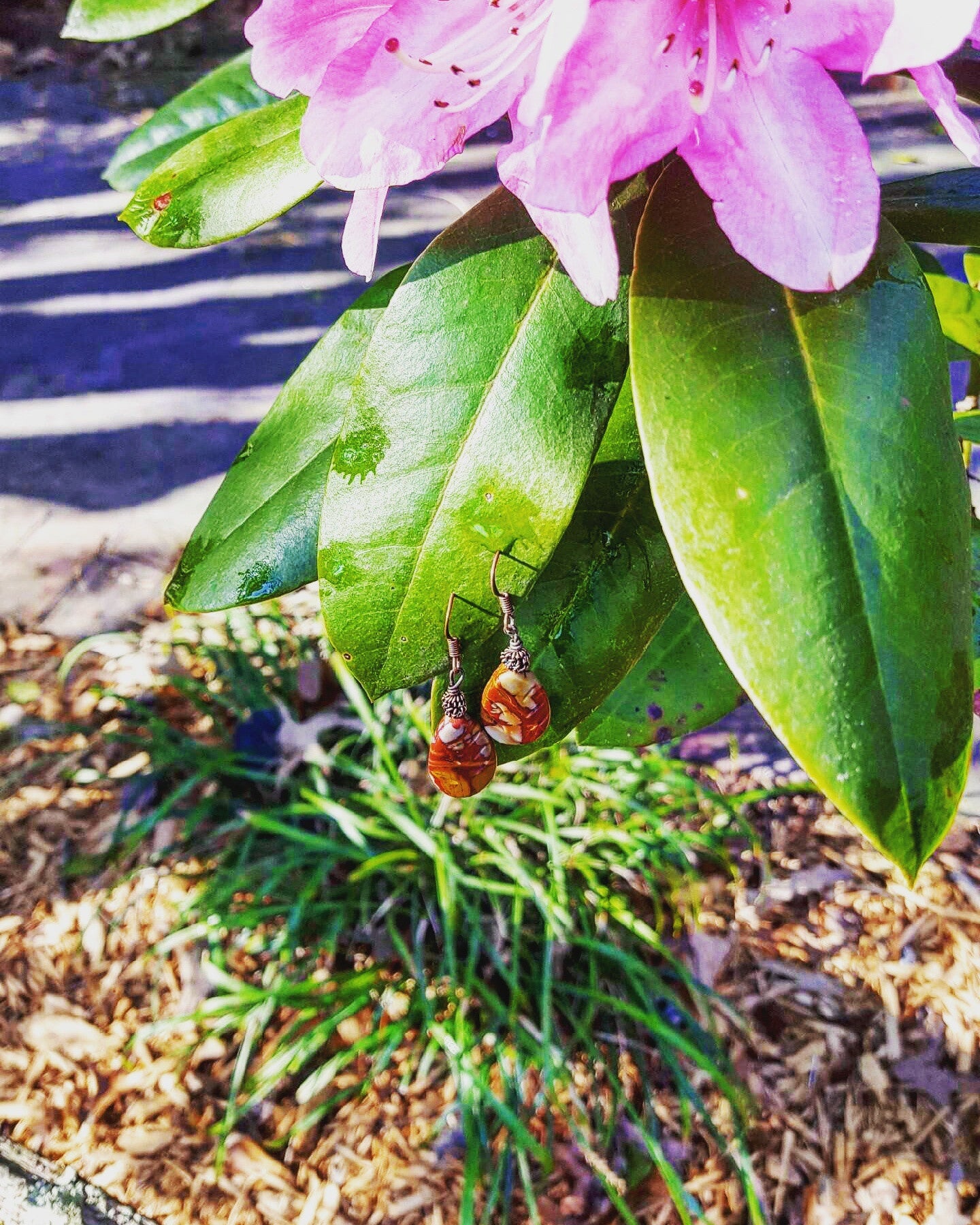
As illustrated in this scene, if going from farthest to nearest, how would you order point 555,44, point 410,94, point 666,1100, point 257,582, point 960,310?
point 666,1100
point 960,310
point 257,582
point 410,94
point 555,44

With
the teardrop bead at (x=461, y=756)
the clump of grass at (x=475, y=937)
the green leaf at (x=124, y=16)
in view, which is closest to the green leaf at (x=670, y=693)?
the teardrop bead at (x=461, y=756)

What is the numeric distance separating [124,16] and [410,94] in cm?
37

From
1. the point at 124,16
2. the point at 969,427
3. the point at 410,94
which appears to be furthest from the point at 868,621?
the point at 124,16

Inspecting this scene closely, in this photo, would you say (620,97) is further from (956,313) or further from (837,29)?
(956,313)

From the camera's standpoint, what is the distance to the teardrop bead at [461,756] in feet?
1.95

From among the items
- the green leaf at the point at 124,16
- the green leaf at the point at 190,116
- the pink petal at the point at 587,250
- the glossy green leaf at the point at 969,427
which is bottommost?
the glossy green leaf at the point at 969,427

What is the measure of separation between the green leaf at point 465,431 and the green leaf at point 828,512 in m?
0.06

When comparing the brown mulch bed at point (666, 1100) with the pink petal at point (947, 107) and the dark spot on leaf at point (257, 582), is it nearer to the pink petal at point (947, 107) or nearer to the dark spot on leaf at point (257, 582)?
the dark spot on leaf at point (257, 582)

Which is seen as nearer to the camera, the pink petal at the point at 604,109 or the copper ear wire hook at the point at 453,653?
the pink petal at the point at 604,109

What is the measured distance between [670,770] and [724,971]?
32 centimetres

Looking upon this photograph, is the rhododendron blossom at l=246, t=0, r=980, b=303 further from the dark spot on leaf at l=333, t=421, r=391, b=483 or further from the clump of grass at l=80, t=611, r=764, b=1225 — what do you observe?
the clump of grass at l=80, t=611, r=764, b=1225

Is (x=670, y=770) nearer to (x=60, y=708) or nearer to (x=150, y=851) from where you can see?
(x=150, y=851)

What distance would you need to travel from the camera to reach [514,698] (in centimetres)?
56

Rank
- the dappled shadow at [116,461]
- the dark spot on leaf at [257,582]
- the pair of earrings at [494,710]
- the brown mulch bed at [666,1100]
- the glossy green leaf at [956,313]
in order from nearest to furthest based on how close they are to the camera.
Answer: the pair of earrings at [494,710]
the dark spot on leaf at [257,582]
the glossy green leaf at [956,313]
the brown mulch bed at [666,1100]
the dappled shadow at [116,461]
